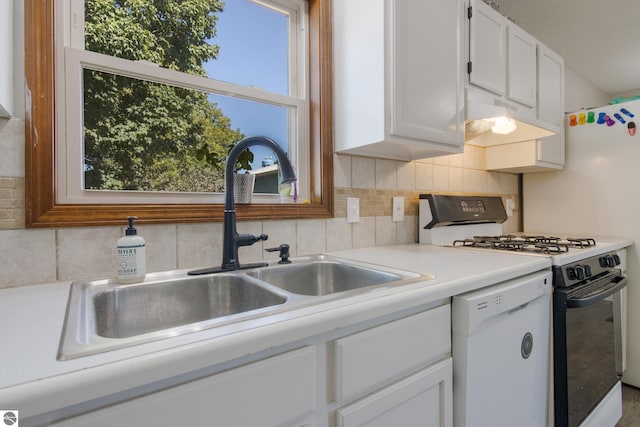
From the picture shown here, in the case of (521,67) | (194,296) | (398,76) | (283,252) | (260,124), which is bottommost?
(194,296)

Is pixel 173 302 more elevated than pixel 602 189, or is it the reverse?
pixel 602 189

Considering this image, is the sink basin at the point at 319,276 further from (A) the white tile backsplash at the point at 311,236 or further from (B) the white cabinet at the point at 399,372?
(B) the white cabinet at the point at 399,372

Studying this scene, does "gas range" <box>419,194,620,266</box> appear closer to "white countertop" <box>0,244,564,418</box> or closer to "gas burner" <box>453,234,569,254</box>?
"gas burner" <box>453,234,569,254</box>

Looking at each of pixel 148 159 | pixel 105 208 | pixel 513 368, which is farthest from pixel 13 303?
pixel 513 368

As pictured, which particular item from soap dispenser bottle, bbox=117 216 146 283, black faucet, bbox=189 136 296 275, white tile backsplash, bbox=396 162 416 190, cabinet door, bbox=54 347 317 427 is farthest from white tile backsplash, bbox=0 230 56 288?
→ white tile backsplash, bbox=396 162 416 190

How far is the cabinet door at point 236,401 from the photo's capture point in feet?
1.46

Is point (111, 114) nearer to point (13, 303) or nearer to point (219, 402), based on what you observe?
point (13, 303)

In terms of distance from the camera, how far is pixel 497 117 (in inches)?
58.5

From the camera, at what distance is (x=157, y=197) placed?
1152 mm

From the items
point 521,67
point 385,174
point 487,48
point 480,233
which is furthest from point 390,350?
point 521,67

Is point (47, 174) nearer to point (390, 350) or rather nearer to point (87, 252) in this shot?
point (87, 252)

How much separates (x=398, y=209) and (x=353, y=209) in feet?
1.06

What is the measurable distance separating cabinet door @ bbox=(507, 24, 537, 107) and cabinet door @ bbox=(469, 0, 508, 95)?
0.19 ft

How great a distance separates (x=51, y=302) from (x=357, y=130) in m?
1.17
